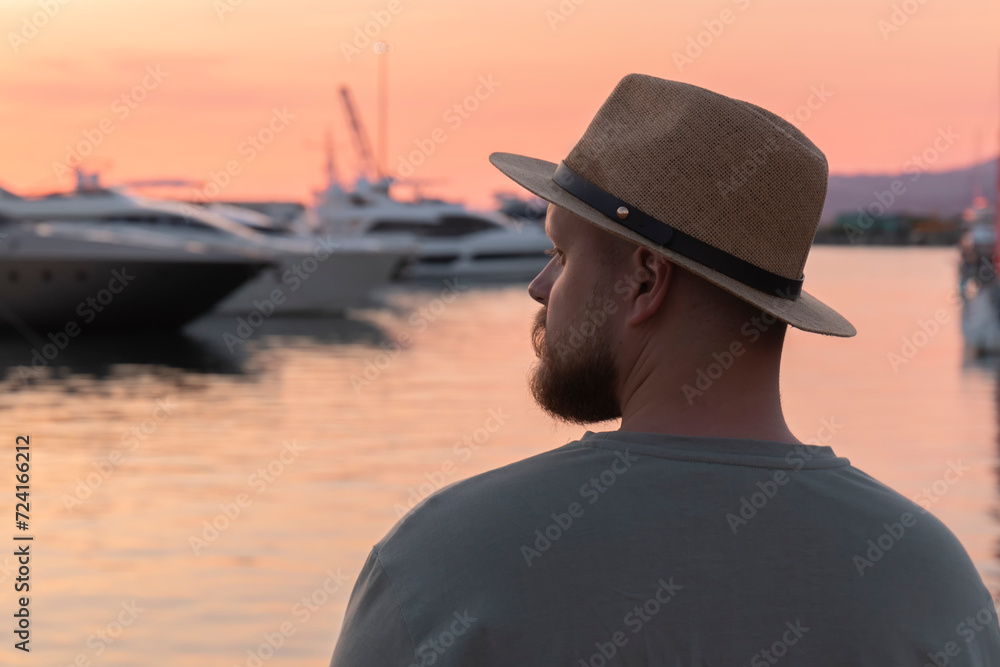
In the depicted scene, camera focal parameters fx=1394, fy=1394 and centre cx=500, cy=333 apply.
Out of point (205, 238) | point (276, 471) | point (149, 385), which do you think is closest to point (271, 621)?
point (276, 471)

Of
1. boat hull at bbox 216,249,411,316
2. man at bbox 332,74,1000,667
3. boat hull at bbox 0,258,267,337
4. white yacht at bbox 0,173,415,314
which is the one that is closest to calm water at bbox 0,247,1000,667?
boat hull at bbox 0,258,267,337

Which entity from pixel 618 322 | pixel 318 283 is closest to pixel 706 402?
pixel 618 322

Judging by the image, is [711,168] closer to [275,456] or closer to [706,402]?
[706,402]

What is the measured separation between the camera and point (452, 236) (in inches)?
2312

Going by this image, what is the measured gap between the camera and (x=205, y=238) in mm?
31766

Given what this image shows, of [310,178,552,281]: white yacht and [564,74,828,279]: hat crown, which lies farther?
[310,178,552,281]: white yacht

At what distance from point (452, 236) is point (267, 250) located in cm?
2784

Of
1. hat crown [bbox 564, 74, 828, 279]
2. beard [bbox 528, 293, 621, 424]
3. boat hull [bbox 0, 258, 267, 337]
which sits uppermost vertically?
hat crown [bbox 564, 74, 828, 279]

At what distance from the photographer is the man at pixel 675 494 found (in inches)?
55.1

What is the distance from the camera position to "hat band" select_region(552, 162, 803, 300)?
155cm

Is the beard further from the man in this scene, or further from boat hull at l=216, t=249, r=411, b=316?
boat hull at l=216, t=249, r=411, b=316

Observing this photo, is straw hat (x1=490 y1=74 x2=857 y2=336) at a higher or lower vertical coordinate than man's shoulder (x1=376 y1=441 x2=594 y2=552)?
higher

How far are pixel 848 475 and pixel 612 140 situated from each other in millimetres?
466

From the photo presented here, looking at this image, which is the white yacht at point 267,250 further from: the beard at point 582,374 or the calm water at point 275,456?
the beard at point 582,374
